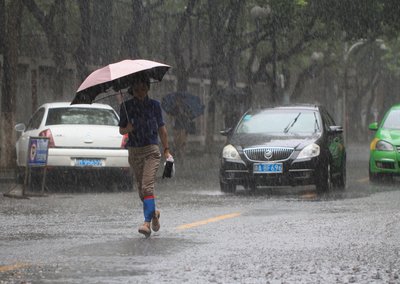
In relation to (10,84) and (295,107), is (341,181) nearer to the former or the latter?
(295,107)

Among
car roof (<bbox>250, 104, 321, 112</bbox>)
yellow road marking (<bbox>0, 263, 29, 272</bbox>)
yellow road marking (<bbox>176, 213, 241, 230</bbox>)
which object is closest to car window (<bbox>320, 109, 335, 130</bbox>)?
car roof (<bbox>250, 104, 321, 112</bbox>)

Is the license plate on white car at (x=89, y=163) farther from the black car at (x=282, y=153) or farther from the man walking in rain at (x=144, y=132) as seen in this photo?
the man walking in rain at (x=144, y=132)

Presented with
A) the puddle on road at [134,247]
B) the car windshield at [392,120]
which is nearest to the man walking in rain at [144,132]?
the puddle on road at [134,247]

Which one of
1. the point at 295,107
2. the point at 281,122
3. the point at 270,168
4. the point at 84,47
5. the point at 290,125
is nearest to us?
the point at 270,168

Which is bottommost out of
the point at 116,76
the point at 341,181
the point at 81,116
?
the point at 341,181

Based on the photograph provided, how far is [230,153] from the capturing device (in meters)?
17.4

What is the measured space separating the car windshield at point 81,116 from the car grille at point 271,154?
274cm

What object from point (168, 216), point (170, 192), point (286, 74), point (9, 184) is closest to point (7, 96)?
point (9, 184)

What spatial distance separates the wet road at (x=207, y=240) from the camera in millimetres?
8031

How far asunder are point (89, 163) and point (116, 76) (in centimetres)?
744

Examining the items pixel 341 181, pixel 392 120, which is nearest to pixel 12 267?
pixel 341 181

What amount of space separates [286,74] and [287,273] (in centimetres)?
3805

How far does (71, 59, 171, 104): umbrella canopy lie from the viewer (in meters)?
10.7

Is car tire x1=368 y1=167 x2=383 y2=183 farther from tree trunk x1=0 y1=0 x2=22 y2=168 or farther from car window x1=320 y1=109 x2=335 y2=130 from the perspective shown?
tree trunk x1=0 y1=0 x2=22 y2=168
